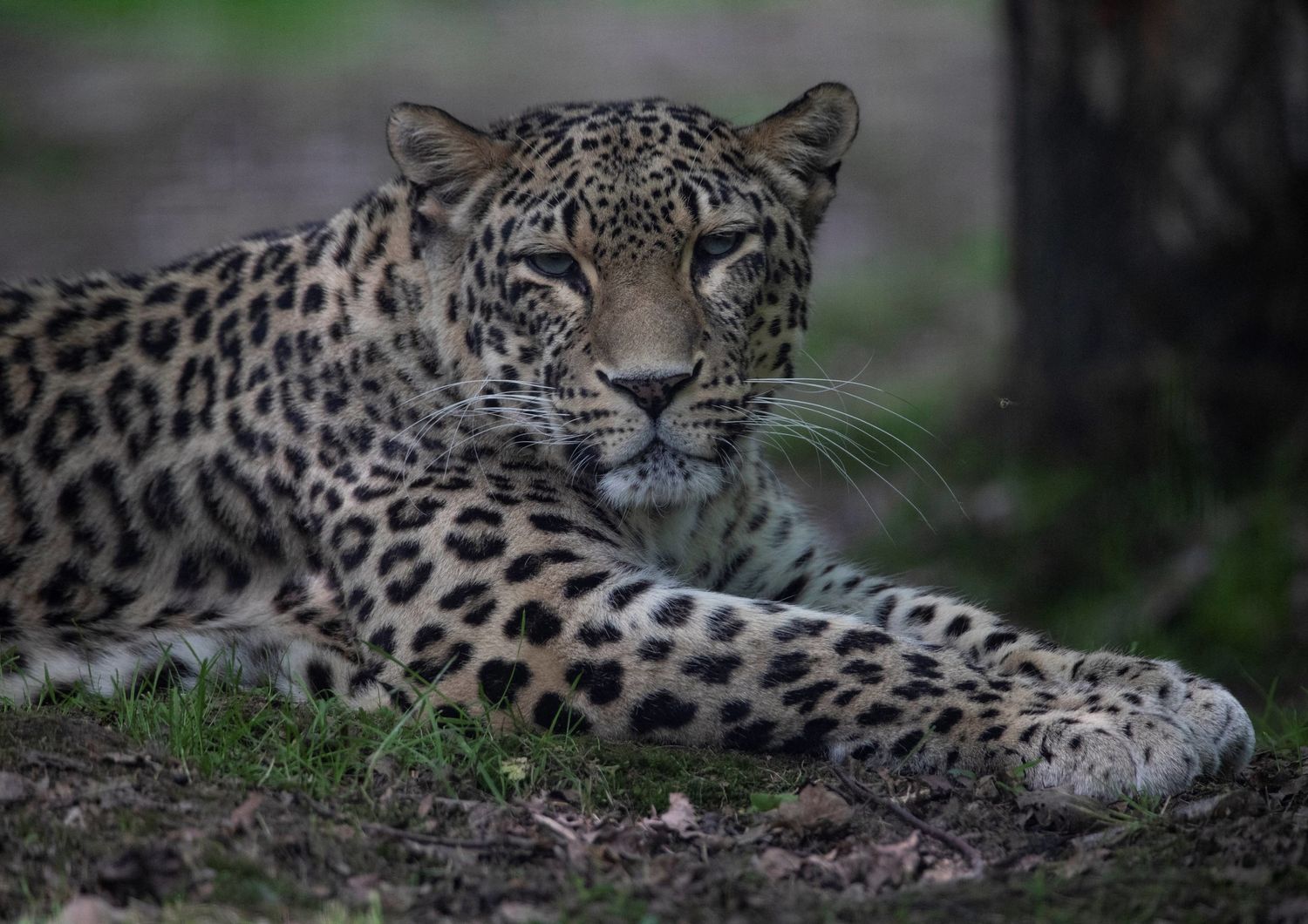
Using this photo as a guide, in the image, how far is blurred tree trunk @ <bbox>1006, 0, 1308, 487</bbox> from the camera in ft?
32.4

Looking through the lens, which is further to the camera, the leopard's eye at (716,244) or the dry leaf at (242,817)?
the leopard's eye at (716,244)

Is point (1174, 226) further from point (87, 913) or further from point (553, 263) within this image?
point (87, 913)

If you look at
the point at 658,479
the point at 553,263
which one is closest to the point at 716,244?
the point at 553,263

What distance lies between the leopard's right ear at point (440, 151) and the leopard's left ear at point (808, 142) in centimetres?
112

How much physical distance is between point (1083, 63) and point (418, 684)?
6.80 m

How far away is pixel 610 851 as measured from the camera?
4.98 m

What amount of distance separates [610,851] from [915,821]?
3.36 ft

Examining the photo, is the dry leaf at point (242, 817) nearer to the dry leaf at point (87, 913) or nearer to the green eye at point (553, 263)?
the dry leaf at point (87, 913)

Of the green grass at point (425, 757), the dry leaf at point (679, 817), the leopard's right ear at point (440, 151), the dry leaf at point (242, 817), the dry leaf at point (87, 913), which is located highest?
the leopard's right ear at point (440, 151)

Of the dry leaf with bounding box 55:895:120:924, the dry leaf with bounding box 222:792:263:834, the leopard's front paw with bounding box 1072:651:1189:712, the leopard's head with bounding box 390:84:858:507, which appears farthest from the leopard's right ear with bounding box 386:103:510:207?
the dry leaf with bounding box 55:895:120:924

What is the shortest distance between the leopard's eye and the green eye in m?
0.51

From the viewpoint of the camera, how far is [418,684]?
19.6 ft

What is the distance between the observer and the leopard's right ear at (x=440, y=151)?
21.2 feet

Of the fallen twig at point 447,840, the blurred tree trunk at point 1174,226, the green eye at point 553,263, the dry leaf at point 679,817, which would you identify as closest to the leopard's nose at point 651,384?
the green eye at point 553,263
